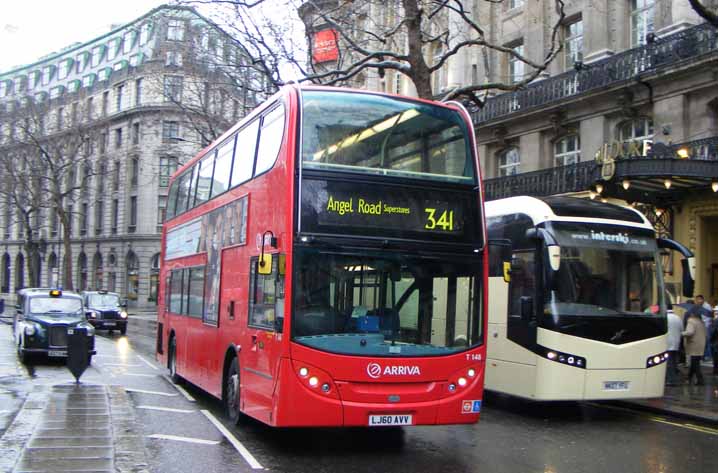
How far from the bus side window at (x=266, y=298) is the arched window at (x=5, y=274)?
84.1 metres

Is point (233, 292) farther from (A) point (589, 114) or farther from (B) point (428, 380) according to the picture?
(A) point (589, 114)

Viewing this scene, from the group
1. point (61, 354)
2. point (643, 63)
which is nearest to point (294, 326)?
point (61, 354)

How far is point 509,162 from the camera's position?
3036 cm

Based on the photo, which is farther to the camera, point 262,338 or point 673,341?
point 673,341

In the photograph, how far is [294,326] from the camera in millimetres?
8281

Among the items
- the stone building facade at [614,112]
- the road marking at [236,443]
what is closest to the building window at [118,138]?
the stone building facade at [614,112]

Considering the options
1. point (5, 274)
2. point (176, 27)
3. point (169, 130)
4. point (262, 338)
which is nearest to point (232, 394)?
point (262, 338)

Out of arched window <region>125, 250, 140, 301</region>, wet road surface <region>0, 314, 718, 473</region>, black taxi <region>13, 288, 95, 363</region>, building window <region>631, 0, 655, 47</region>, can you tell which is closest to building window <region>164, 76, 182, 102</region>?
black taxi <region>13, 288, 95, 363</region>

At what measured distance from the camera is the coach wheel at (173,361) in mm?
15438

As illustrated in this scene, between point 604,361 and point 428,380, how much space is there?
4.23 meters

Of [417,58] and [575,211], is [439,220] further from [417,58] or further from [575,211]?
[417,58]

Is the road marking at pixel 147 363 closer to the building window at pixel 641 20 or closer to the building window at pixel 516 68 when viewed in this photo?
the building window at pixel 516 68

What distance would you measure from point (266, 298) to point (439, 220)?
87.5 inches

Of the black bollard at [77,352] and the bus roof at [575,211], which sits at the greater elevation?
the bus roof at [575,211]
